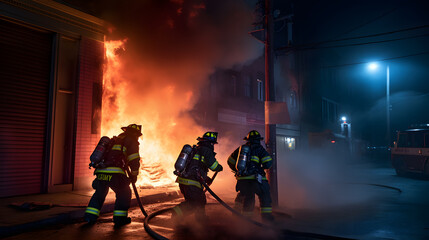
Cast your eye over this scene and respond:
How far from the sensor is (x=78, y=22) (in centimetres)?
881

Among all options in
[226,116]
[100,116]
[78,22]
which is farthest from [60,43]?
[226,116]

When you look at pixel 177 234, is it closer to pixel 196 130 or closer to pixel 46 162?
pixel 46 162

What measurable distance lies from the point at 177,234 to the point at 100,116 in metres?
5.75

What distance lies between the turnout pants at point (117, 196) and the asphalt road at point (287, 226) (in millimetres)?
224

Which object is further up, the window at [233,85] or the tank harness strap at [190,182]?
the window at [233,85]

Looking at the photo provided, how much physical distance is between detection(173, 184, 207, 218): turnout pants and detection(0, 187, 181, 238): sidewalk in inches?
83.4

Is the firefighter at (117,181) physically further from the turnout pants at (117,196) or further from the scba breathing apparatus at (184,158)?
the scba breathing apparatus at (184,158)

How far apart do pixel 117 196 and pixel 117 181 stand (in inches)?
9.8

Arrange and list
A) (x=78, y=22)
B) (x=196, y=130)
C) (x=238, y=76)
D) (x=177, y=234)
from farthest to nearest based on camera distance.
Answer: (x=238, y=76)
(x=196, y=130)
(x=78, y=22)
(x=177, y=234)

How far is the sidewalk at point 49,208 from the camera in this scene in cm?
490

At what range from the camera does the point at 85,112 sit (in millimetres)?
8891

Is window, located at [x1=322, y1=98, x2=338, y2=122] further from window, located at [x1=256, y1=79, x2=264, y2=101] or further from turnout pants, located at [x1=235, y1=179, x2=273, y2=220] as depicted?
turnout pants, located at [x1=235, y1=179, x2=273, y2=220]

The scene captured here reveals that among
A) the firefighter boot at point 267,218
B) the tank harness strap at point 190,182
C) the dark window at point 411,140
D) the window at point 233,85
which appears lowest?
the firefighter boot at point 267,218

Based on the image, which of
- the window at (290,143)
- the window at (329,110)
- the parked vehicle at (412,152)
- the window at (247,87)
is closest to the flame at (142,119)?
the window at (247,87)
